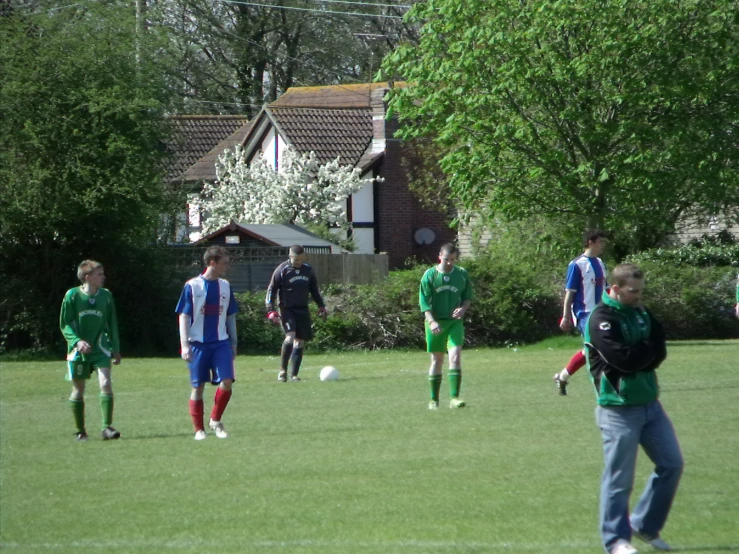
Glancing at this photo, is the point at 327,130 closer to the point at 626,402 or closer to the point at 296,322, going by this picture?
the point at 296,322

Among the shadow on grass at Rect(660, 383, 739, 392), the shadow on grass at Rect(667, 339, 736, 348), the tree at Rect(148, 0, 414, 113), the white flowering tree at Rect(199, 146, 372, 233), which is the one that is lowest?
the shadow on grass at Rect(667, 339, 736, 348)

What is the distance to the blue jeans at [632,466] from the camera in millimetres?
6098

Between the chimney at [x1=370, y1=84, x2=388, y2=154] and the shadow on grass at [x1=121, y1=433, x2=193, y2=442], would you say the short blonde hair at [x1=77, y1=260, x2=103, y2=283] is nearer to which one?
the shadow on grass at [x1=121, y1=433, x2=193, y2=442]

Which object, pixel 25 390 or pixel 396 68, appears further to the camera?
pixel 396 68

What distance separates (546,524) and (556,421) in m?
4.61

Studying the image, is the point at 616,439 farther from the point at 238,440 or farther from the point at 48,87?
the point at 48,87

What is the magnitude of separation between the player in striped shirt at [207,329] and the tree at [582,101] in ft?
43.6

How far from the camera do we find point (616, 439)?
6.16 metres

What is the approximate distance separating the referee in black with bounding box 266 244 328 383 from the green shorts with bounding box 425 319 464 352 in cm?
409

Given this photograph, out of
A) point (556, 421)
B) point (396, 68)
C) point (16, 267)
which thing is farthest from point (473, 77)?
point (556, 421)

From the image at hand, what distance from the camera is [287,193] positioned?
126 feet

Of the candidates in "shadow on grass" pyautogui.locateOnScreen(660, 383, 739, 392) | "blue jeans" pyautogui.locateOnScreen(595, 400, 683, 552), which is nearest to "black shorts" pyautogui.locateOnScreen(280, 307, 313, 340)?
"shadow on grass" pyautogui.locateOnScreen(660, 383, 739, 392)

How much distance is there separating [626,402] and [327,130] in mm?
37664

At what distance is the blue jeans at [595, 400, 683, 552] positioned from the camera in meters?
6.10
